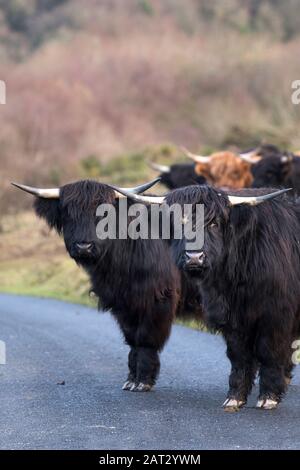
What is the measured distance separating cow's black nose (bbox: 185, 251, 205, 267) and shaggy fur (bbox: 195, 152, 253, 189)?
33.8ft

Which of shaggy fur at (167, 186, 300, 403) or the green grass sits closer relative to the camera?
shaggy fur at (167, 186, 300, 403)

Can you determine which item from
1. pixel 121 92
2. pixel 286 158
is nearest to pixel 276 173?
pixel 286 158

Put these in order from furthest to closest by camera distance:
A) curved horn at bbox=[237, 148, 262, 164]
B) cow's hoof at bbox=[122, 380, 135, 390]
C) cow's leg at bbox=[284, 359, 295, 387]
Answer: curved horn at bbox=[237, 148, 262, 164]
cow's hoof at bbox=[122, 380, 135, 390]
cow's leg at bbox=[284, 359, 295, 387]

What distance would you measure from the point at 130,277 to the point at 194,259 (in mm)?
1650

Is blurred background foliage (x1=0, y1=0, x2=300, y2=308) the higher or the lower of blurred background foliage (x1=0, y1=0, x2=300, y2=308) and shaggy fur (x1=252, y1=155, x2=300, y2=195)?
the higher

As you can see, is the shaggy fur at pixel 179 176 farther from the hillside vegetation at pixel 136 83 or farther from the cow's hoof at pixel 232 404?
the cow's hoof at pixel 232 404

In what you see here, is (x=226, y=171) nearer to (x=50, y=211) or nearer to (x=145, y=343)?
(x=50, y=211)

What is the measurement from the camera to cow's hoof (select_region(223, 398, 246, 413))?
7828mm

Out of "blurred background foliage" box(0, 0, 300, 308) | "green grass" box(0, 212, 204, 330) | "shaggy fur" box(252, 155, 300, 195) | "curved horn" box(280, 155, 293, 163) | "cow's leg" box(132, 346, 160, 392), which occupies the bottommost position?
"cow's leg" box(132, 346, 160, 392)

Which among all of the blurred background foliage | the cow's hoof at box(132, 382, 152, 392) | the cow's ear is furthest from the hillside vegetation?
the cow's hoof at box(132, 382, 152, 392)

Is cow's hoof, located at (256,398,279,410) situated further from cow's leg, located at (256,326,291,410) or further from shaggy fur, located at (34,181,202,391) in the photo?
shaggy fur, located at (34,181,202,391)

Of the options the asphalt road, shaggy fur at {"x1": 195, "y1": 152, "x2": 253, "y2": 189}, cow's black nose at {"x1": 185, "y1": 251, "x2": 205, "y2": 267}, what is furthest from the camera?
shaggy fur at {"x1": 195, "y1": 152, "x2": 253, "y2": 189}

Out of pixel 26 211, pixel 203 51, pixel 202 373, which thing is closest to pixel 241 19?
pixel 203 51

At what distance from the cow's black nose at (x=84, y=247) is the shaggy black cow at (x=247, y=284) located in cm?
110
